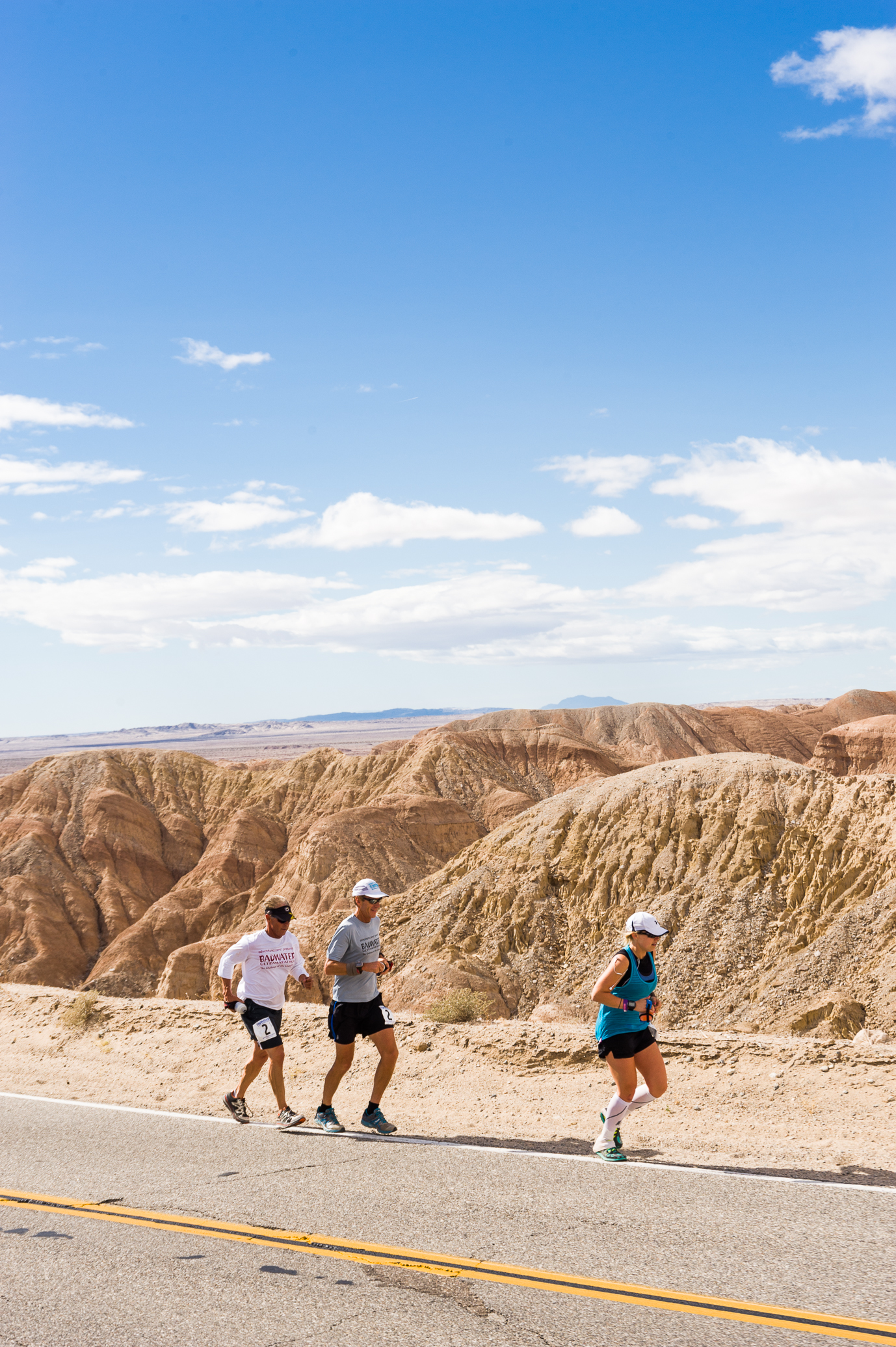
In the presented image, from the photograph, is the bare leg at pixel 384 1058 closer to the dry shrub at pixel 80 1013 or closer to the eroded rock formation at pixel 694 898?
the dry shrub at pixel 80 1013

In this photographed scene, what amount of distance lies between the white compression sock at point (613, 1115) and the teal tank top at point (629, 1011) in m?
0.46

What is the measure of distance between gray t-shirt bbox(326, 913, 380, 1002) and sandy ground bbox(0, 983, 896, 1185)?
129cm

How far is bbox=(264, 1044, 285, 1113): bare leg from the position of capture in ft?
27.4

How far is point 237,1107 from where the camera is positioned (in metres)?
8.41

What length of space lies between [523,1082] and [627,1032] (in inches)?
115

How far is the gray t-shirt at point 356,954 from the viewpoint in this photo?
7.89 metres

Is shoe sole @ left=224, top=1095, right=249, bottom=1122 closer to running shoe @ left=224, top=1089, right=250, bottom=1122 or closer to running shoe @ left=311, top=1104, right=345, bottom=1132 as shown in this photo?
running shoe @ left=224, top=1089, right=250, bottom=1122

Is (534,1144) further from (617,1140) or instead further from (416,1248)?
(416,1248)

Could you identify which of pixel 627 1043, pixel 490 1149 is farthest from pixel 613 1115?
pixel 490 1149

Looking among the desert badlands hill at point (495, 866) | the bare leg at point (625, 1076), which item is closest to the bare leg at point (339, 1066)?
the bare leg at point (625, 1076)

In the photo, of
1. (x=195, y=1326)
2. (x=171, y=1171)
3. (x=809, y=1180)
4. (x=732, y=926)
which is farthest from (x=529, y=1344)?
(x=732, y=926)

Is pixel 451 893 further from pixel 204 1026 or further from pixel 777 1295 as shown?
pixel 777 1295

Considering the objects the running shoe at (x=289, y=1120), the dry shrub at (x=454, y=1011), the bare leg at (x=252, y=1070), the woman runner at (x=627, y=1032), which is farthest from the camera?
the dry shrub at (x=454, y=1011)

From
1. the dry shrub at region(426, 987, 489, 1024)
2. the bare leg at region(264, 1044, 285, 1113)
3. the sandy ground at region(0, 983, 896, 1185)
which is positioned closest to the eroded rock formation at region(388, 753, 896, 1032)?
the dry shrub at region(426, 987, 489, 1024)
